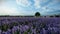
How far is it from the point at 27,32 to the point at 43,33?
3.5 inches

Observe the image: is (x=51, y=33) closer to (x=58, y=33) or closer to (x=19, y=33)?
(x=58, y=33)

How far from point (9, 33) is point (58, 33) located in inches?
10.9

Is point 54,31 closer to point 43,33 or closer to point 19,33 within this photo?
point 43,33

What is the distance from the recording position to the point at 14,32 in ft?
3.14

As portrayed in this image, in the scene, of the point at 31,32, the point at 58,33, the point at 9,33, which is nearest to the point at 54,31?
the point at 58,33

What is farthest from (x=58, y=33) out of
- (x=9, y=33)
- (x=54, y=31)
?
(x=9, y=33)

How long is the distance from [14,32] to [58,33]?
25 centimetres

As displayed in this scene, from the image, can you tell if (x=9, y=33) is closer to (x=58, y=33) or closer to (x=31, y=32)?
(x=31, y=32)

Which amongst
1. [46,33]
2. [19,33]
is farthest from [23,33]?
[46,33]

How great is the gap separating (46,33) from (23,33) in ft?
0.42

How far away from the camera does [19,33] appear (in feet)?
3.03

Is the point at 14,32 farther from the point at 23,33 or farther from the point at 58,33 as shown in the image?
the point at 58,33

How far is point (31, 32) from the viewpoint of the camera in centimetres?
95

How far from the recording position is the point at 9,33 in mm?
933
